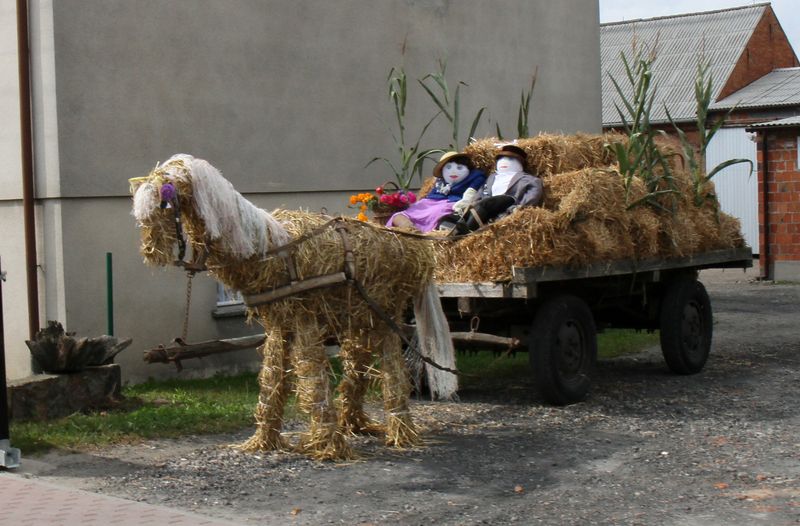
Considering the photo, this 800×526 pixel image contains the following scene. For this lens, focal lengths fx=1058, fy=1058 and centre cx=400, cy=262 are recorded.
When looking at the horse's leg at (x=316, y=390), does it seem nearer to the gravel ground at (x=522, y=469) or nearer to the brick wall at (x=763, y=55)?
the gravel ground at (x=522, y=469)

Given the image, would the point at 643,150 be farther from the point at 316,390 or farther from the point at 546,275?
the point at 316,390

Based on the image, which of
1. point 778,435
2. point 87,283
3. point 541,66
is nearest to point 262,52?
point 87,283

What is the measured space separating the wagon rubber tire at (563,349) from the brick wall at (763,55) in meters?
26.0

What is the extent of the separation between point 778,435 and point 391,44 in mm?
7128

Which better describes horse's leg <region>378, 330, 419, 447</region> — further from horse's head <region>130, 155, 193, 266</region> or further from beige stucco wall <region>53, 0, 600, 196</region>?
beige stucco wall <region>53, 0, 600, 196</region>

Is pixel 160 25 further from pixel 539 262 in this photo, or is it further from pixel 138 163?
pixel 539 262

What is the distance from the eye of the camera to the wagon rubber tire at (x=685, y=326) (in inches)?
409

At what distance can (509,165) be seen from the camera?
31.4ft

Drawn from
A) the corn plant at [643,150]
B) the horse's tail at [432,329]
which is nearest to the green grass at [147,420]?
the horse's tail at [432,329]

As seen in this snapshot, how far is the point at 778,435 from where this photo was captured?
782 centimetres

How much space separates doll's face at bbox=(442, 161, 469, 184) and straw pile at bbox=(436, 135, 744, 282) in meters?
0.34

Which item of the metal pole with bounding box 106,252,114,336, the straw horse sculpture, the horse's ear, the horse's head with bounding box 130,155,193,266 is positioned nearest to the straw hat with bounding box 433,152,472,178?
the straw horse sculpture

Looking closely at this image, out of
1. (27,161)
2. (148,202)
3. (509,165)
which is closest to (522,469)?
(148,202)

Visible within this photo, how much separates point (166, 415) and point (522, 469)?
308 cm
